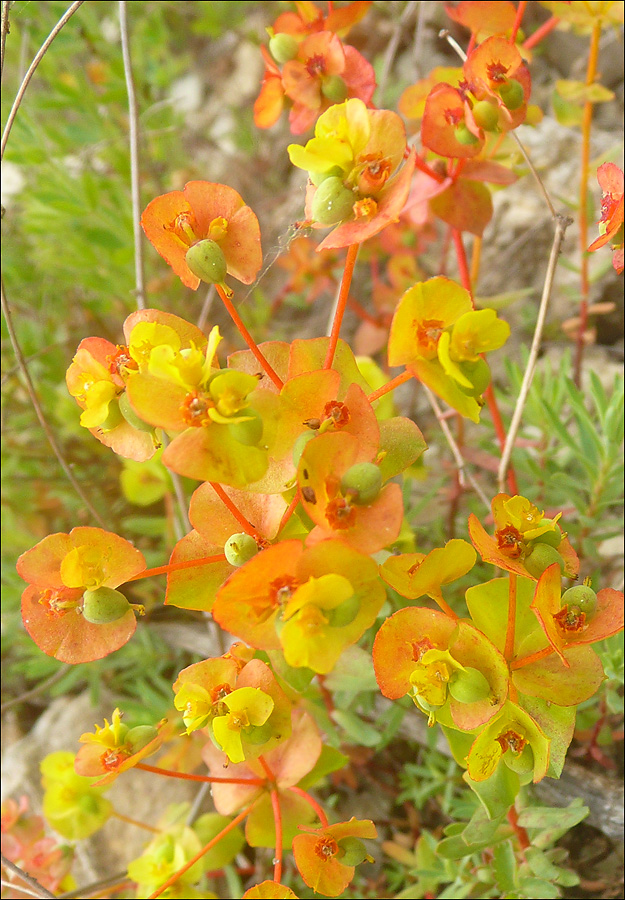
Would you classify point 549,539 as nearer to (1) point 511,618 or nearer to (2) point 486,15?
A: (1) point 511,618

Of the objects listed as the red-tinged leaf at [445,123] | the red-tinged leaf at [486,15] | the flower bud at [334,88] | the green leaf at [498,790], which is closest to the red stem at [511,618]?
the green leaf at [498,790]

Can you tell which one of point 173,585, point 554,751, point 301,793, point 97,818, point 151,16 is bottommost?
point 97,818

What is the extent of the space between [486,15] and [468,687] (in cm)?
108

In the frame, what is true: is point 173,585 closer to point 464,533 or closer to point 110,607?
point 110,607

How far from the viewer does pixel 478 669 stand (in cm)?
76

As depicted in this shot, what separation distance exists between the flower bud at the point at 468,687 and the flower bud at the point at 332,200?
48 centimetres

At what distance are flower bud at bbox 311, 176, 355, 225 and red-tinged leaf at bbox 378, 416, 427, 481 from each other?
0.23 meters

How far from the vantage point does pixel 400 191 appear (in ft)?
2.46

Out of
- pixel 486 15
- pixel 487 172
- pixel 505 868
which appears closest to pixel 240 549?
pixel 505 868

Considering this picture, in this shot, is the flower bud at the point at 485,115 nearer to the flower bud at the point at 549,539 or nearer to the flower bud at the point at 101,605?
the flower bud at the point at 549,539

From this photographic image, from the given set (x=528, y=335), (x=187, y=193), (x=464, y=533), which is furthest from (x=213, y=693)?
(x=528, y=335)

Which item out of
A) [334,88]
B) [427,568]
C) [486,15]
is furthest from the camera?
[486,15]

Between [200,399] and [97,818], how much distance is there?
0.94 metres

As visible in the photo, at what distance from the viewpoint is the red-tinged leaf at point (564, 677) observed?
0.77m
